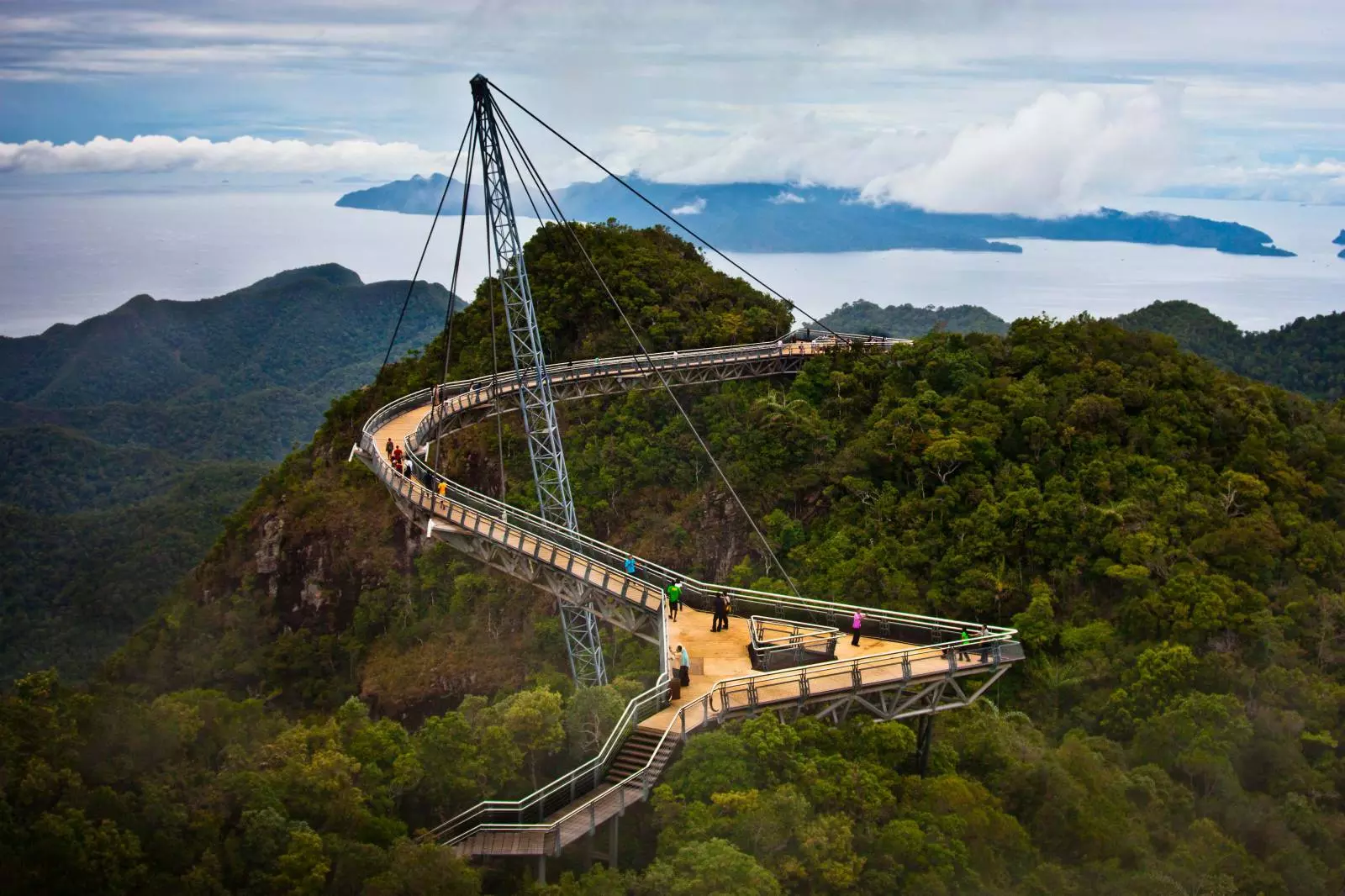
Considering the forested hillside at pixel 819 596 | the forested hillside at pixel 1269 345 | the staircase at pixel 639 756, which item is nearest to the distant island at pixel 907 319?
the forested hillside at pixel 1269 345

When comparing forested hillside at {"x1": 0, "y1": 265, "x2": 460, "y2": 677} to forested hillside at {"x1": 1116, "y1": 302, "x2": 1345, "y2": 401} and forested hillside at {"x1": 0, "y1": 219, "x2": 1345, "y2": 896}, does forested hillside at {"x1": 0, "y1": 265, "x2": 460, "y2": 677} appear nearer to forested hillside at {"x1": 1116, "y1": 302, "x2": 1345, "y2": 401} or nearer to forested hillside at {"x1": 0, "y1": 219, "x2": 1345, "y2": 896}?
forested hillside at {"x1": 0, "y1": 219, "x2": 1345, "y2": 896}

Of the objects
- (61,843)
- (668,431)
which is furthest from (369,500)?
(61,843)

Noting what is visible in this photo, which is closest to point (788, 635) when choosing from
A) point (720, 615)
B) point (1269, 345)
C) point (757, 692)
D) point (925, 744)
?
point (720, 615)

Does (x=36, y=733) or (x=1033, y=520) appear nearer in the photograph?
(x=36, y=733)

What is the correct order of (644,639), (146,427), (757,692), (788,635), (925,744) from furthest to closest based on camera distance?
(146,427), (644,639), (788,635), (925,744), (757,692)

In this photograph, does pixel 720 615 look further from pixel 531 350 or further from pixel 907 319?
pixel 907 319

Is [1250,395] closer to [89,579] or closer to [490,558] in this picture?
[490,558]
